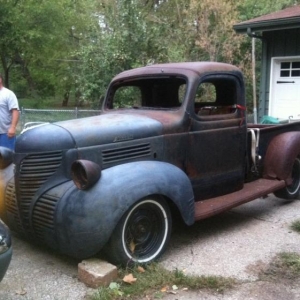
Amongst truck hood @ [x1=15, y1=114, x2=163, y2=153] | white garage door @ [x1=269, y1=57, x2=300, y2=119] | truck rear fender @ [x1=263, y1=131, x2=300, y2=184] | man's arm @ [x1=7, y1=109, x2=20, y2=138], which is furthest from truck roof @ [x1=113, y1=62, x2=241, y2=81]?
white garage door @ [x1=269, y1=57, x2=300, y2=119]

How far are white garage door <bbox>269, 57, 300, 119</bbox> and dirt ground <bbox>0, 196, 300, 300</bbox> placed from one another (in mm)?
6067

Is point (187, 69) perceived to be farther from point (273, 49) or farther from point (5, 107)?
point (273, 49)

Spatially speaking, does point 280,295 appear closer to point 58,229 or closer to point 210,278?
point 210,278

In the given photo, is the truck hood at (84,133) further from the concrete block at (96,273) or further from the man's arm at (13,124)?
the man's arm at (13,124)

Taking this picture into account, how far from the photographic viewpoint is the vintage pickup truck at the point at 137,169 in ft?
12.9

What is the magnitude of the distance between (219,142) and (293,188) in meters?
1.87

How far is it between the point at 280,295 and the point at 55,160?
87.4 inches

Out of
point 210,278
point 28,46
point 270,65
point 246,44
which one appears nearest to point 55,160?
point 210,278

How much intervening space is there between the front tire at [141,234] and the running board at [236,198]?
0.44m

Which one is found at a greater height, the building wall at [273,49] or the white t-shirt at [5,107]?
the building wall at [273,49]

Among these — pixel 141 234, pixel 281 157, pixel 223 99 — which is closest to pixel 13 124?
pixel 223 99

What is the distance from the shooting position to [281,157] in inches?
237

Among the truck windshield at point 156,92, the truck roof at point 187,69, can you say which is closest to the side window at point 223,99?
the truck roof at point 187,69

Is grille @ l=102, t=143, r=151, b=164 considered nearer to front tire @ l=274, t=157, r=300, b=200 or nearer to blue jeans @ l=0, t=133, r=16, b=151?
front tire @ l=274, t=157, r=300, b=200
